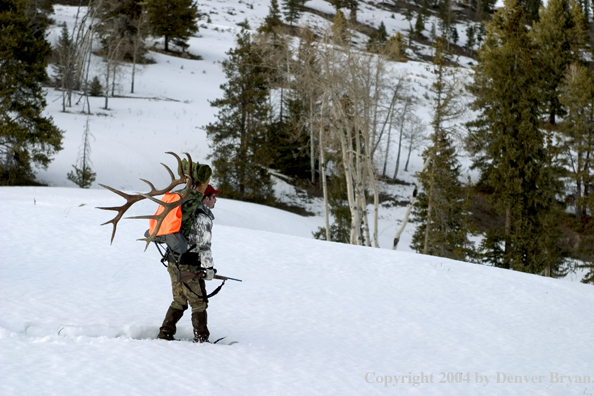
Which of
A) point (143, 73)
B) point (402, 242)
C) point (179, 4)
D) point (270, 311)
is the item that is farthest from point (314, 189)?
point (270, 311)

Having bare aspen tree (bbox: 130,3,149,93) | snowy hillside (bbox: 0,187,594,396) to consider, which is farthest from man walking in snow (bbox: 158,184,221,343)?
bare aspen tree (bbox: 130,3,149,93)

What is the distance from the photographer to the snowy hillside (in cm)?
459

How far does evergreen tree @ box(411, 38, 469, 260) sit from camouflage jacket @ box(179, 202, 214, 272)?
15725mm

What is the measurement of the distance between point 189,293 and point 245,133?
2647 cm

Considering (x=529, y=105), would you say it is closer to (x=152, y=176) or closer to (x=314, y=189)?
(x=314, y=189)

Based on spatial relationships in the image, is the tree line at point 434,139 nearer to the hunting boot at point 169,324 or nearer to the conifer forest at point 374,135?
the conifer forest at point 374,135

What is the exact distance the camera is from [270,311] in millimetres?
6996

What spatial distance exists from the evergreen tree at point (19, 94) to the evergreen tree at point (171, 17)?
87.5ft

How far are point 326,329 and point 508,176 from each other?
66.0ft

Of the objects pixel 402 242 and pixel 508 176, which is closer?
pixel 508 176

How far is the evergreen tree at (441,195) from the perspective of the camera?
2020 centimetres

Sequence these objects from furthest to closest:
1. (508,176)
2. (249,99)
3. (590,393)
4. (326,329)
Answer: (249,99) → (508,176) → (326,329) → (590,393)

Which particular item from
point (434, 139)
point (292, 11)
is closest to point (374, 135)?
Result: point (434, 139)

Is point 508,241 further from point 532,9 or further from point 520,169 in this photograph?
point 532,9
